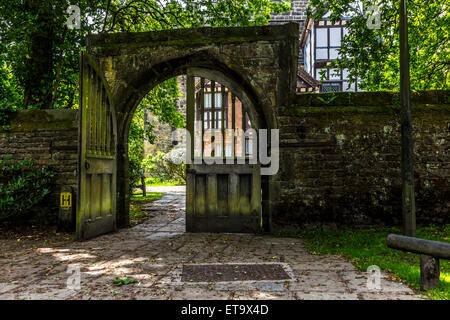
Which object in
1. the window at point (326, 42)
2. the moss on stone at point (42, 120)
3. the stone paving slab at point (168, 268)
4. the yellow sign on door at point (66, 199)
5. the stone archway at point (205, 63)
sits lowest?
the stone paving slab at point (168, 268)

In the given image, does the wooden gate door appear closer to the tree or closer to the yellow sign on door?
the yellow sign on door

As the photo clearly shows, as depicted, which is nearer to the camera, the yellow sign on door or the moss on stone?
the yellow sign on door

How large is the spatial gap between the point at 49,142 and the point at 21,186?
919mm

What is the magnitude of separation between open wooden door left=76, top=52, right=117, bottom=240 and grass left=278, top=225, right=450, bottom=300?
10.2ft

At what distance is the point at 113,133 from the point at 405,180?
4.62 meters

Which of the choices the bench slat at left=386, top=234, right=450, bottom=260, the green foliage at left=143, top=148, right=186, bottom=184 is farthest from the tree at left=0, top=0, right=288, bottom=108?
the green foliage at left=143, top=148, right=186, bottom=184

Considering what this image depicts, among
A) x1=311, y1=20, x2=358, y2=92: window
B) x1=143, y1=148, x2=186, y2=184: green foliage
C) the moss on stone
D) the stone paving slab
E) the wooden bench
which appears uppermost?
x1=311, y1=20, x2=358, y2=92: window

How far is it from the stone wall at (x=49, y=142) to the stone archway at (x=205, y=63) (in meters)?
0.82

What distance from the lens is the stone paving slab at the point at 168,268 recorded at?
9.55 ft

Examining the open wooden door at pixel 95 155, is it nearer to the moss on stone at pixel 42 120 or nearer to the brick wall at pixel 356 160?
the moss on stone at pixel 42 120

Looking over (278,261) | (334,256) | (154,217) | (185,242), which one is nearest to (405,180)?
(334,256)

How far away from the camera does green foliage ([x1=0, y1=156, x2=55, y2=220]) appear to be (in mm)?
5938

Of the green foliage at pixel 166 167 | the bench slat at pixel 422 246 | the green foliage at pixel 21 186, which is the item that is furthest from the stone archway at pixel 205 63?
the green foliage at pixel 166 167

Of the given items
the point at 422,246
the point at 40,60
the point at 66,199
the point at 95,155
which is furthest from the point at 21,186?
the point at 422,246
